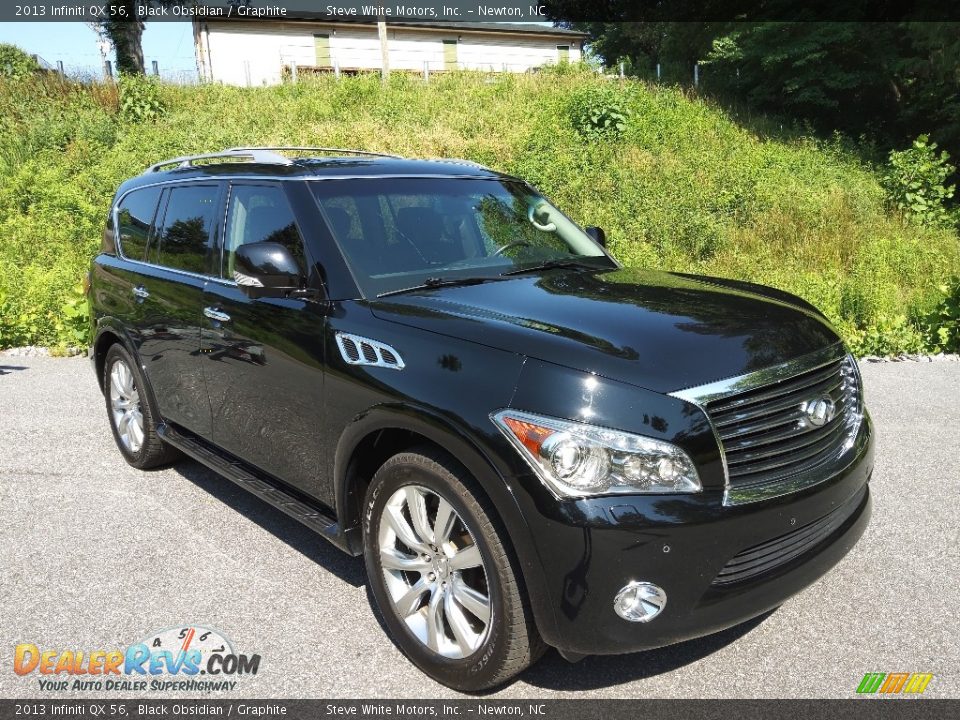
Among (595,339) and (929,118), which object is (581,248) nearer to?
(595,339)

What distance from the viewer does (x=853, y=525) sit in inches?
116

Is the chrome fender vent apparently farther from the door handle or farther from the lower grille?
the lower grille

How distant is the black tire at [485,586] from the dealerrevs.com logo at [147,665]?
0.72 m

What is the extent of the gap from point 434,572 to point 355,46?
39.3 m

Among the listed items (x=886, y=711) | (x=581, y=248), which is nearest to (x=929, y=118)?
(x=581, y=248)

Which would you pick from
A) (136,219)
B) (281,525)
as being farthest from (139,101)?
(281,525)

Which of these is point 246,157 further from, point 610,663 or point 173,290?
point 610,663

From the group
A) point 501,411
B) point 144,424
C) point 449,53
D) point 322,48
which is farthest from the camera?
point 449,53

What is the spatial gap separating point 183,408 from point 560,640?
2.90 metres

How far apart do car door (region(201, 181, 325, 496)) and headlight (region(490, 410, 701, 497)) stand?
3.99ft

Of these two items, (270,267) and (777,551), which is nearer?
(777,551)

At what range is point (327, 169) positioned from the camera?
3838mm

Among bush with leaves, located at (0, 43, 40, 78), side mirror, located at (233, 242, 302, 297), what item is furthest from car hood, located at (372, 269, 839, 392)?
bush with leaves, located at (0, 43, 40, 78)

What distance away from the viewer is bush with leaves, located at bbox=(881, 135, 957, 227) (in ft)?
53.5
